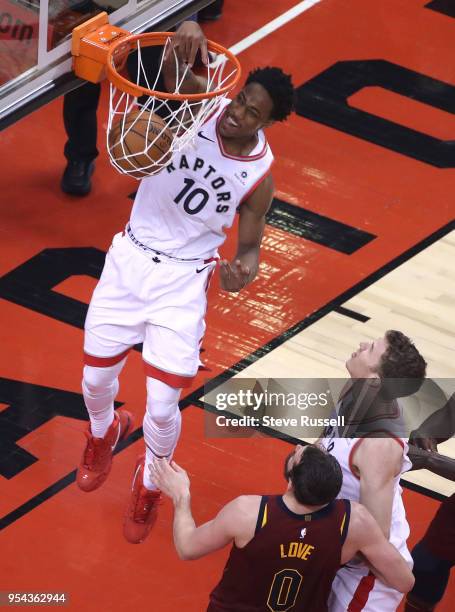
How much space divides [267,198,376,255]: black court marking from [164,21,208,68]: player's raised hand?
286cm

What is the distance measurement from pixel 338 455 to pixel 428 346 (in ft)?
9.52

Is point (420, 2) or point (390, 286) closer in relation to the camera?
point (390, 286)

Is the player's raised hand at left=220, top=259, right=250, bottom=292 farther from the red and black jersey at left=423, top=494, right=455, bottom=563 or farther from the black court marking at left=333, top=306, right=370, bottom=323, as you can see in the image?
the black court marking at left=333, top=306, right=370, bottom=323

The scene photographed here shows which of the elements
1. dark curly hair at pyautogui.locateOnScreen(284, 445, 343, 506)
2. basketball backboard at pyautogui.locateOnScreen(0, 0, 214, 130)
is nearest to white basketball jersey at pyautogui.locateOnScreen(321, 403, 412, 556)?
dark curly hair at pyautogui.locateOnScreen(284, 445, 343, 506)

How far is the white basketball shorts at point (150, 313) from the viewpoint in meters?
6.41

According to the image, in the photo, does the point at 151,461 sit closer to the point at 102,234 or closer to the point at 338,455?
the point at 338,455

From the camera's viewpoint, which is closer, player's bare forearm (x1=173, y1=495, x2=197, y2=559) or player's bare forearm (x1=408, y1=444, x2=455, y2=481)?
player's bare forearm (x1=173, y1=495, x2=197, y2=559)

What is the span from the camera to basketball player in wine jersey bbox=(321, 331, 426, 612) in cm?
557

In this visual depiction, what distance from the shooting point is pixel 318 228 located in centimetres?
935

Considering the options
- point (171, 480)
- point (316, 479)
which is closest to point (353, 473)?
point (316, 479)

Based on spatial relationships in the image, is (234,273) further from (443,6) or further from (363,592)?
(443,6)

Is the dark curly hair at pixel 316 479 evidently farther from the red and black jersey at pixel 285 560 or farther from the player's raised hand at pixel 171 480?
the player's raised hand at pixel 171 480

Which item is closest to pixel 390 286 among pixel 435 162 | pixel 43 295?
pixel 435 162

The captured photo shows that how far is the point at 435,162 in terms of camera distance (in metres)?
10.1
